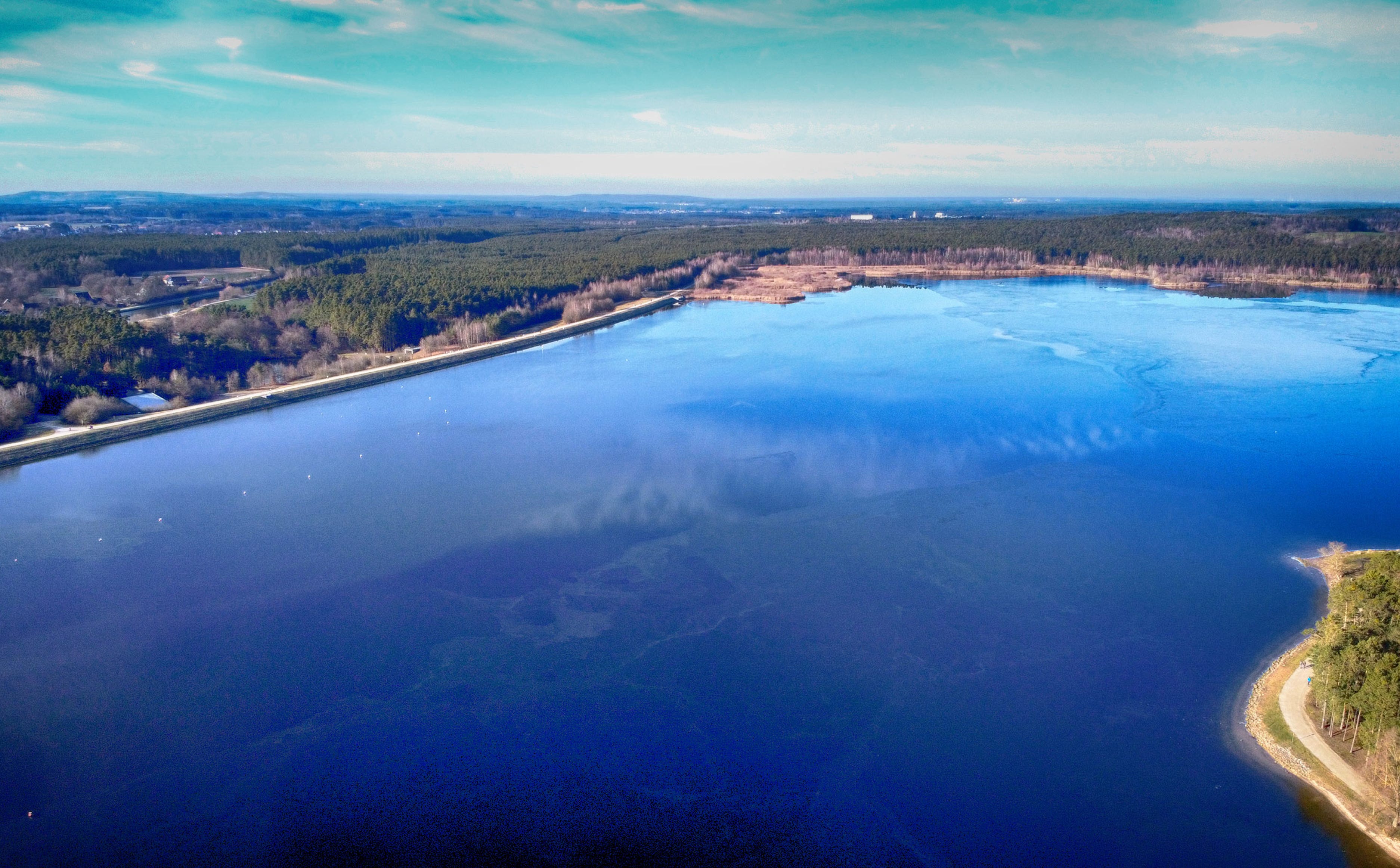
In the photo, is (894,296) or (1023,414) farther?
(894,296)

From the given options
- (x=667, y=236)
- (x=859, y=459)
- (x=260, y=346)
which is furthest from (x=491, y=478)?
(x=667, y=236)

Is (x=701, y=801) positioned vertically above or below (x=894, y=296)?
below

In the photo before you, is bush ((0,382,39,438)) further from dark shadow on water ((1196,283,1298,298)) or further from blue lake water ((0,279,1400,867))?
dark shadow on water ((1196,283,1298,298))

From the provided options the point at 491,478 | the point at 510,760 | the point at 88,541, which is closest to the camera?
the point at 510,760

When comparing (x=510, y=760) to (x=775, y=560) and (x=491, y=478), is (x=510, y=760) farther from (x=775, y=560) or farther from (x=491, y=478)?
(x=491, y=478)

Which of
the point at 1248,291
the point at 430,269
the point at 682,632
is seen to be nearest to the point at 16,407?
the point at 682,632

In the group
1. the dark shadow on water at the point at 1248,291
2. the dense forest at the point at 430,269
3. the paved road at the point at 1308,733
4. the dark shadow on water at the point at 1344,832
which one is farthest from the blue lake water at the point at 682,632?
the dark shadow on water at the point at 1248,291

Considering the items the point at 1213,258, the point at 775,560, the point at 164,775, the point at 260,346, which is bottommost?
the point at 164,775

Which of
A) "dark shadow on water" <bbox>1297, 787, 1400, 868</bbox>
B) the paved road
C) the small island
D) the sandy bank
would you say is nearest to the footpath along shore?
the sandy bank
